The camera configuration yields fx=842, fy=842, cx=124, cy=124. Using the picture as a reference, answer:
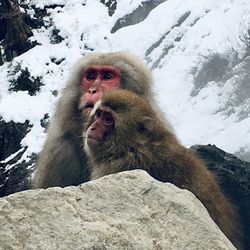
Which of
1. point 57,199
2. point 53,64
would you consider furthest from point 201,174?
point 53,64

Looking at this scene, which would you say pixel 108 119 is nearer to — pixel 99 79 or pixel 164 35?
pixel 99 79

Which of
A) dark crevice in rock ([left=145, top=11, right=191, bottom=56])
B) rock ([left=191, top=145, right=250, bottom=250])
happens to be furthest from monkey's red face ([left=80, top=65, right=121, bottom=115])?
dark crevice in rock ([left=145, top=11, right=191, bottom=56])

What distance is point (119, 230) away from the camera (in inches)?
127

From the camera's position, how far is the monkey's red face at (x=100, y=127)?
4668 mm

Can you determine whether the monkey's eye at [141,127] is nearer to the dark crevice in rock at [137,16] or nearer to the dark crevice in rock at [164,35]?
the dark crevice in rock at [164,35]

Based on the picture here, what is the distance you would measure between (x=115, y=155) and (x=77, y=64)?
1265 mm

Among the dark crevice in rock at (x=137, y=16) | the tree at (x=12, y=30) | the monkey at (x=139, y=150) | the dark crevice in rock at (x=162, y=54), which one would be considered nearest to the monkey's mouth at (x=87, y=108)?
the monkey at (x=139, y=150)

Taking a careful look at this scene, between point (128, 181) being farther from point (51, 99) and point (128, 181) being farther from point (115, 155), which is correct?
point (51, 99)

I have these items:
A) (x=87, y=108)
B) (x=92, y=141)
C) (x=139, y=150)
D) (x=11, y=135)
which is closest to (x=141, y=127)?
(x=139, y=150)

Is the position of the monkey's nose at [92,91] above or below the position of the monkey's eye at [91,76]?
below

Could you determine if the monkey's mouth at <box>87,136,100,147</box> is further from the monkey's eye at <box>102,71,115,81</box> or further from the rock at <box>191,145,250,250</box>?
the rock at <box>191,145,250,250</box>

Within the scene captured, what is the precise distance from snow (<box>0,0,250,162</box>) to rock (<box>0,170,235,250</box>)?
11.0ft

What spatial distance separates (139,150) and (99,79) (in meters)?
0.91

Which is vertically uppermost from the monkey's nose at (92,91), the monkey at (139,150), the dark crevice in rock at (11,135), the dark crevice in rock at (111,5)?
the dark crevice in rock at (111,5)
